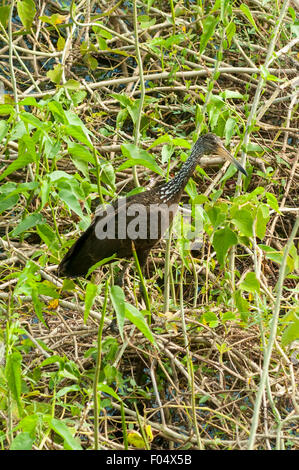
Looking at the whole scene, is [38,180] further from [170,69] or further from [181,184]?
[170,69]

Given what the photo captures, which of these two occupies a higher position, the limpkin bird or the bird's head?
the bird's head

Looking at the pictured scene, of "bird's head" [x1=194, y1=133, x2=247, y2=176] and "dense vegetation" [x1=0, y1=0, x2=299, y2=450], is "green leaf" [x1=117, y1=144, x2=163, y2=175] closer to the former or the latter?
"dense vegetation" [x1=0, y1=0, x2=299, y2=450]

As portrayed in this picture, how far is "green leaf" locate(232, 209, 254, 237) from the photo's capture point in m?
3.07

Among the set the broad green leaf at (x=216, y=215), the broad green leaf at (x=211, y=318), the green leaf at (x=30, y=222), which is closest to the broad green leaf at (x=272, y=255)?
the broad green leaf at (x=216, y=215)

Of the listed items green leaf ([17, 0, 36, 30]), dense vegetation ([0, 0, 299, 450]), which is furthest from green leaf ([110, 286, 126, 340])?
green leaf ([17, 0, 36, 30])

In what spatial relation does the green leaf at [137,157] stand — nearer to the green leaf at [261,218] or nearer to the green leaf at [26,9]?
the green leaf at [261,218]

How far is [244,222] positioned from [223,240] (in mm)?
116

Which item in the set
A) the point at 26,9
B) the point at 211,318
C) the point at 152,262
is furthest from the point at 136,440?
the point at 26,9

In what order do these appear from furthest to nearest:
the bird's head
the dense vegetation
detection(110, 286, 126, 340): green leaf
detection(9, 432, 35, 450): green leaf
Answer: the bird's head → the dense vegetation → detection(110, 286, 126, 340): green leaf → detection(9, 432, 35, 450): green leaf

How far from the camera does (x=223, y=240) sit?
312 centimetres

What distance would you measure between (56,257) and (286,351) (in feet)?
4.29

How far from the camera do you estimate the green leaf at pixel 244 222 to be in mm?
3066

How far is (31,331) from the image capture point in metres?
3.81

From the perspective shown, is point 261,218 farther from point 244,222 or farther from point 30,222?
point 30,222
